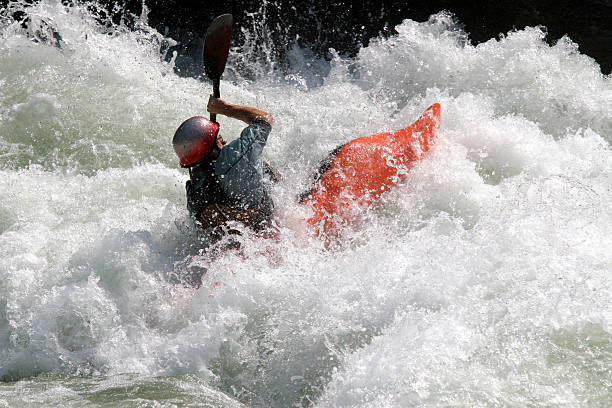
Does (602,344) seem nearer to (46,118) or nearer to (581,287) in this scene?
(581,287)

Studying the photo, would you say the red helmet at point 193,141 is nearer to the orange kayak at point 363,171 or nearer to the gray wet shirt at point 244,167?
the gray wet shirt at point 244,167

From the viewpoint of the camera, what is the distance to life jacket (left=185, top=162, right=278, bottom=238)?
3.66 m

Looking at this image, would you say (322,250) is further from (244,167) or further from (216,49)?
(216,49)

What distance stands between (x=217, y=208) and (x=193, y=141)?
397 millimetres

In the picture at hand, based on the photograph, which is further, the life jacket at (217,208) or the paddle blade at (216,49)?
the paddle blade at (216,49)

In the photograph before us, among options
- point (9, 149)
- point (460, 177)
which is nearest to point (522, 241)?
point (460, 177)

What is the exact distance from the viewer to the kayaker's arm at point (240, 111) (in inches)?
149

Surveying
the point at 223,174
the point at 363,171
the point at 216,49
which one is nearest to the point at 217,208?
the point at 223,174

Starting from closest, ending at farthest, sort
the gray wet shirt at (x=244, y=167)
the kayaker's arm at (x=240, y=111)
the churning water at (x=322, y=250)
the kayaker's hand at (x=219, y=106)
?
the churning water at (x=322, y=250)
the gray wet shirt at (x=244, y=167)
the kayaker's arm at (x=240, y=111)
the kayaker's hand at (x=219, y=106)

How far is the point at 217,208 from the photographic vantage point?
12.0 feet

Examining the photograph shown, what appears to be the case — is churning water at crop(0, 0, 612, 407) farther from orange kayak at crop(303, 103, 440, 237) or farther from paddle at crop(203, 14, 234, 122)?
paddle at crop(203, 14, 234, 122)

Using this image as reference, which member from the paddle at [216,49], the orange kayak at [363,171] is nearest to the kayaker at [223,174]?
the orange kayak at [363,171]

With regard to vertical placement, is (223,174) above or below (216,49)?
below

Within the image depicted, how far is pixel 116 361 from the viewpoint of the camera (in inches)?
133
